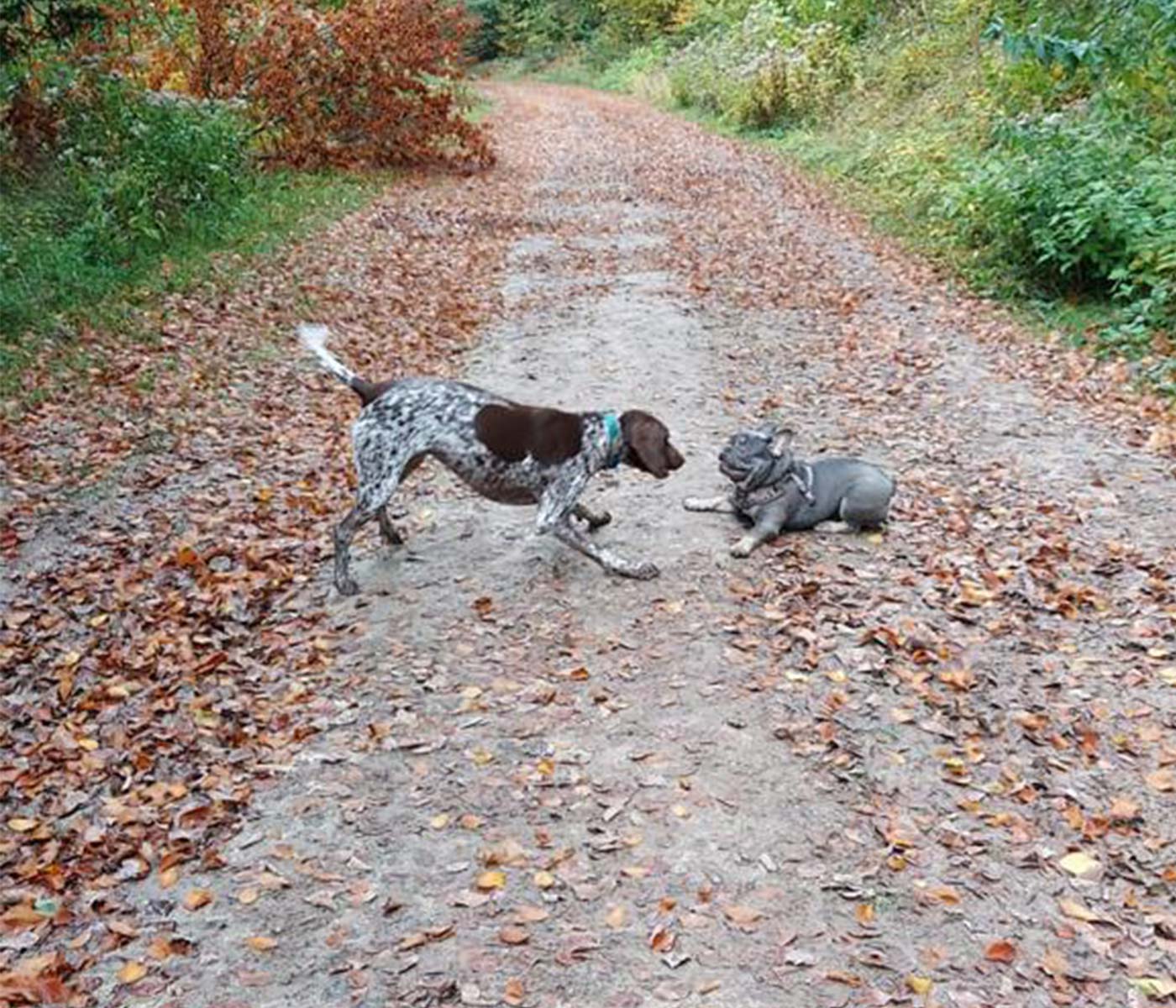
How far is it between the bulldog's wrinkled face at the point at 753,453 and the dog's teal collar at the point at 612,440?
2.57 ft

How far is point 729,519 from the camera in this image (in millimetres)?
7504

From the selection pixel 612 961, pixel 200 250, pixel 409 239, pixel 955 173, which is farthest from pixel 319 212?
pixel 612 961

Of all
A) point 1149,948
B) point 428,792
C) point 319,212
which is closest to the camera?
point 1149,948

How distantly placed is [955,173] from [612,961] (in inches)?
550

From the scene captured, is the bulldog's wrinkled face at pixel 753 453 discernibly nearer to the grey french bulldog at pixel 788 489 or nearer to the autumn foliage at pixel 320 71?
the grey french bulldog at pixel 788 489

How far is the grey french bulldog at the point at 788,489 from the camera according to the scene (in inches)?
277

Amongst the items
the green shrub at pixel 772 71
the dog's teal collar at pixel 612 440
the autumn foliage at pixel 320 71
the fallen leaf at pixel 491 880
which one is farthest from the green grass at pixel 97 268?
the green shrub at pixel 772 71

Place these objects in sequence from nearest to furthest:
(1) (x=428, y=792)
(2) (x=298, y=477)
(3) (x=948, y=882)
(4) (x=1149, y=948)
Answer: (4) (x=1149, y=948) < (3) (x=948, y=882) < (1) (x=428, y=792) < (2) (x=298, y=477)

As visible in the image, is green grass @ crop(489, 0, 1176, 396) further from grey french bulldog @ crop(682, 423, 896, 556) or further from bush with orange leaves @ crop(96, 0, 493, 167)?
bush with orange leaves @ crop(96, 0, 493, 167)

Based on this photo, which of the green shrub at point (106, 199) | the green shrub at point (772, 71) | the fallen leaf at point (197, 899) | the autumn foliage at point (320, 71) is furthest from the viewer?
the green shrub at point (772, 71)

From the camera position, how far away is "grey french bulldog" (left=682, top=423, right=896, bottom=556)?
704 cm

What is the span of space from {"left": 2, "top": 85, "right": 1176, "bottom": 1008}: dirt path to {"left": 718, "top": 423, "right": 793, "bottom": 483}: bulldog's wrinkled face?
487mm

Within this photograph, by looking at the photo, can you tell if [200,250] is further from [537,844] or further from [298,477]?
[537,844]

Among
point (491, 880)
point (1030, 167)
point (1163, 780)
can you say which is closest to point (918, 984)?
point (491, 880)
